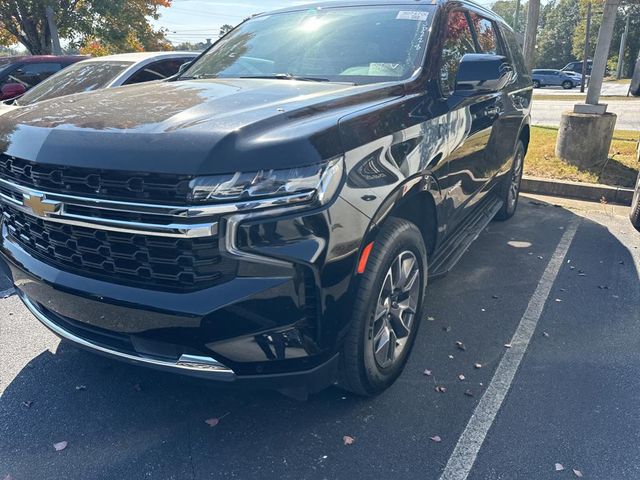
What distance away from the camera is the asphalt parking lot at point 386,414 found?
2.33 meters

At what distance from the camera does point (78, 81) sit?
641cm

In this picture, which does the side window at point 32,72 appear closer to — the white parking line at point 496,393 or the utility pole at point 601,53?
the white parking line at point 496,393

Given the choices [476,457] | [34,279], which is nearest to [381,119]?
[476,457]

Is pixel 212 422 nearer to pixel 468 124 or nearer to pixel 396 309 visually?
pixel 396 309

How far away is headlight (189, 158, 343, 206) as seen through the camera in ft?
6.31

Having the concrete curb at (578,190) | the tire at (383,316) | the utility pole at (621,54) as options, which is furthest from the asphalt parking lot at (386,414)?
the utility pole at (621,54)

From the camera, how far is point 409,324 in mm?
2912

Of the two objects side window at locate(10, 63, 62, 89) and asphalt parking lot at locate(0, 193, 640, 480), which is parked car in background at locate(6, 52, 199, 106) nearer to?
side window at locate(10, 63, 62, 89)

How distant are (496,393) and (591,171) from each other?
551 cm

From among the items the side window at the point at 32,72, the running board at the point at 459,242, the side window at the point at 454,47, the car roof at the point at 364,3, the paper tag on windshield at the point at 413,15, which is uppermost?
the car roof at the point at 364,3

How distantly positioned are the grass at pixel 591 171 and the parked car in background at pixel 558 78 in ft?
121

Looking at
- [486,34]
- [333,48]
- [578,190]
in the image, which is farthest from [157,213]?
[578,190]

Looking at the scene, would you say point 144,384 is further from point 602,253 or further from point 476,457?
point 602,253

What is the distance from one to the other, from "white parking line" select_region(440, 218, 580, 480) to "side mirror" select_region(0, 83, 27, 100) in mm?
7045
